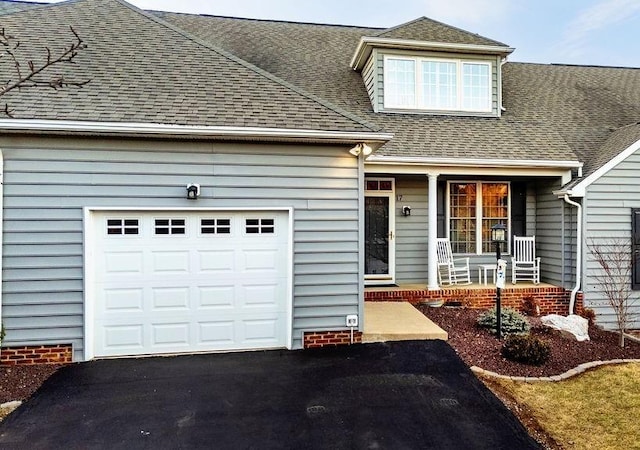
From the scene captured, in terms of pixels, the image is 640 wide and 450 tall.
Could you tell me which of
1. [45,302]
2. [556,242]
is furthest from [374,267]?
[45,302]

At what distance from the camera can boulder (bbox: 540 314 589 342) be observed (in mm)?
6328

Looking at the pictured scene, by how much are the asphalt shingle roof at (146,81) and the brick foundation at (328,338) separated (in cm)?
285

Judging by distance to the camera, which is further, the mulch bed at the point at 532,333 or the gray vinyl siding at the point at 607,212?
the gray vinyl siding at the point at 607,212

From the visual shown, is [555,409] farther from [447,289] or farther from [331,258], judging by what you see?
[447,289]

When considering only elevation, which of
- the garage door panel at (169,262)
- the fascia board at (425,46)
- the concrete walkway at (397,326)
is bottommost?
the concrete walkway at (397,326)

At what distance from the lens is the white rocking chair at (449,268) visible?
8.26 m

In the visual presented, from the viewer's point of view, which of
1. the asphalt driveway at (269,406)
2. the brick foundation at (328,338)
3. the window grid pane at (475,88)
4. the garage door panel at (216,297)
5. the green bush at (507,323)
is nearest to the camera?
the asphalt driveway at (269,406)

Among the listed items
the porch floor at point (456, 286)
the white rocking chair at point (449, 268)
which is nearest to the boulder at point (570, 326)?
the porch floor at point (456, 286)

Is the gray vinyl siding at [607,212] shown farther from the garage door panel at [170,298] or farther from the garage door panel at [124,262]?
the garage door panel at [124,262]

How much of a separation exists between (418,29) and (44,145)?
25.5 feet

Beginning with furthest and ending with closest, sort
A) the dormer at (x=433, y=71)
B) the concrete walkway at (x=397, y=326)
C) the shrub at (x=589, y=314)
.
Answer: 1. the dormer at (x=433, y=71)
2. the shrub at (x=589, y=314)
3. the concrete walkway at (x=397, y=326)

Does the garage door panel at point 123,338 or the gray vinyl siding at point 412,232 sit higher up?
the gray vinyl siding at point 412,232

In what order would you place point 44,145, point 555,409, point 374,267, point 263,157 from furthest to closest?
point 374,267, point 263,157, point 44,145, point 555,409

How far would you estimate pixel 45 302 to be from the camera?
4.91 meters
